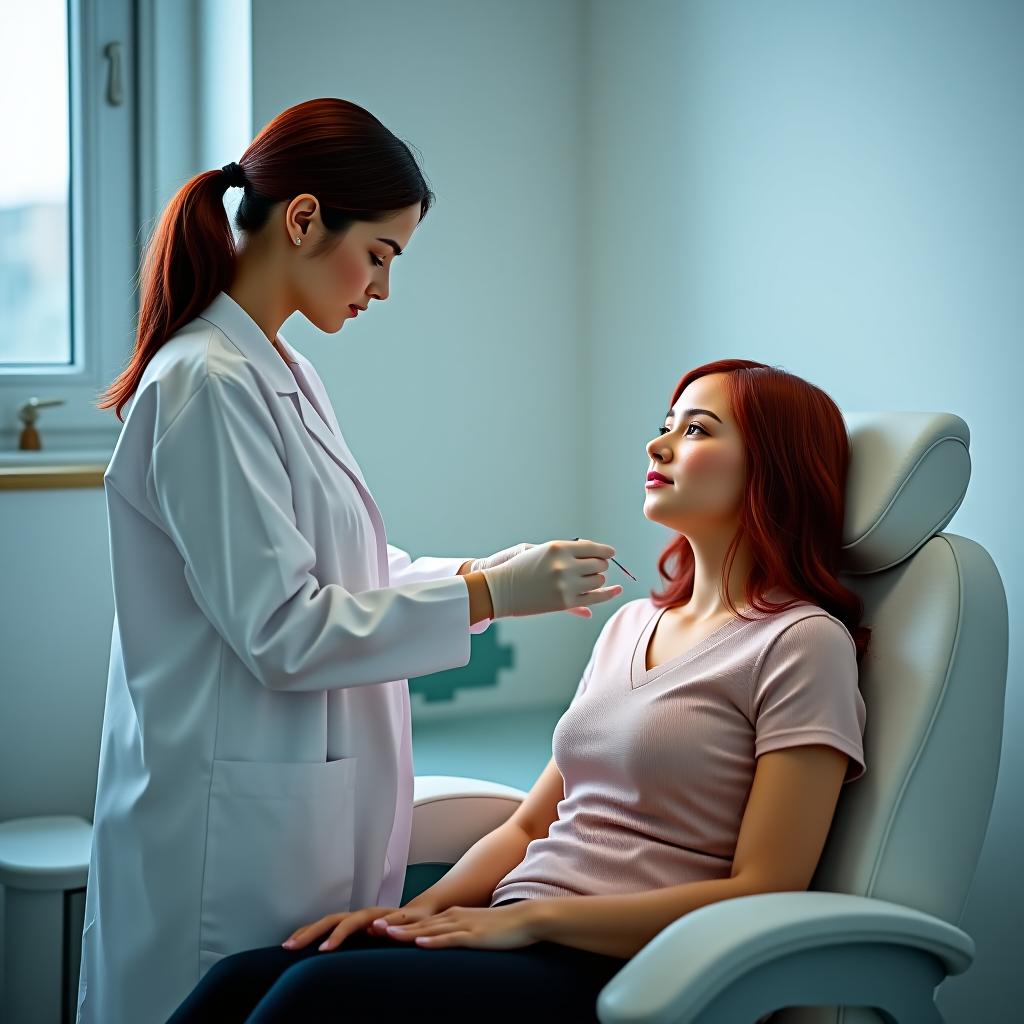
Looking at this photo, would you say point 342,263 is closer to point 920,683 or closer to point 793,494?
point 793,494

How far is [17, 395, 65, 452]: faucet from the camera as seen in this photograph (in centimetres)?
242

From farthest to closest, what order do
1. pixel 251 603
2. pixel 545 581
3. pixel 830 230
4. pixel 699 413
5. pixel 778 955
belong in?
pixel 830 230
pixel 699 413
pixel 545 581
pixel 251 603
pixel 778 955

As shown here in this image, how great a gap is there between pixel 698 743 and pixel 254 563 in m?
0.50

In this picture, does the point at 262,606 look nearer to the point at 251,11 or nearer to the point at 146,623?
the point at 146,623

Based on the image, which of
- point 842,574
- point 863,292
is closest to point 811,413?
point 842,574

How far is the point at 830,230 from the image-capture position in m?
1.85

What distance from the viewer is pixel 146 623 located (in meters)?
1.27

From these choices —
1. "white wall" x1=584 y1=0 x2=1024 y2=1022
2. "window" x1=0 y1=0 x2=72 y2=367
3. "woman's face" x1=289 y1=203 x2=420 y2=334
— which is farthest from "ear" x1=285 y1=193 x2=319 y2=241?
"window" x1=0 y1=0 x2=72 y2=367

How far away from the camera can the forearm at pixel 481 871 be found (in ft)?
4.55

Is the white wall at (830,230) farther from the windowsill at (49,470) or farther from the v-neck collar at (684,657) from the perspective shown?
the windowsill at (49,470)

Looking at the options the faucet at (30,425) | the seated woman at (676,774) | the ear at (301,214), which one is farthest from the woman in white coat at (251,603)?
the faucet at (30,425)

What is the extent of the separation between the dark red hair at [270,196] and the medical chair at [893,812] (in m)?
0.63

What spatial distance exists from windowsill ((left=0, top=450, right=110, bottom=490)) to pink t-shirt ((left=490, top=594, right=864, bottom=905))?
4.26 feet

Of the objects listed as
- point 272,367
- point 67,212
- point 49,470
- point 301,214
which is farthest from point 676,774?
point 67,212
